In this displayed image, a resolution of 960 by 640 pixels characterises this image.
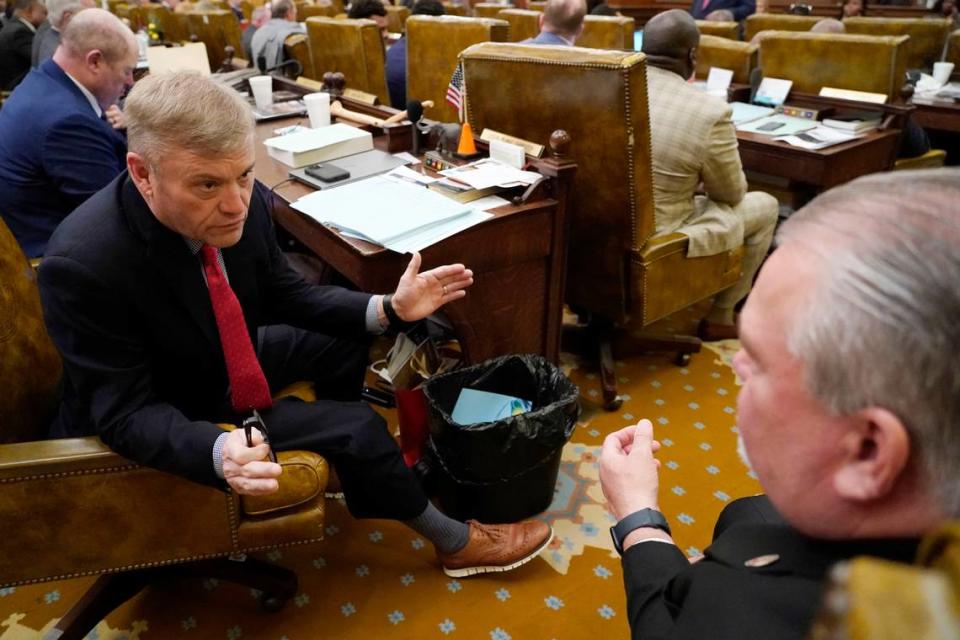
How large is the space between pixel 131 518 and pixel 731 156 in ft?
6.22

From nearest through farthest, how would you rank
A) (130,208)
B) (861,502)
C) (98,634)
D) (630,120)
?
1. (861,502)
2. (130,208)
3. (98,634)
4. (630,120)

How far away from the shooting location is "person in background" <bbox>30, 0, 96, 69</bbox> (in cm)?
335

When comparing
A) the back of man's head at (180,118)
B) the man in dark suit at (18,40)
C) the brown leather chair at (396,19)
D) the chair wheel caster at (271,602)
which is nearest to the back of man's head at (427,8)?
the man in dark suit at (18,40)

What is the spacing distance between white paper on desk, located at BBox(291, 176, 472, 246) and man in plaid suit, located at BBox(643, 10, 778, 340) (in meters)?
0.75

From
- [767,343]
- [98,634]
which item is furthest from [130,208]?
[767,343]

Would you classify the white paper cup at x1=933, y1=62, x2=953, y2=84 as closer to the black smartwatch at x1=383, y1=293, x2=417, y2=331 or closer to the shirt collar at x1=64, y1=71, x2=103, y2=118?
the black smartwatch at x1=383, y1=293, x2=417, y2=331

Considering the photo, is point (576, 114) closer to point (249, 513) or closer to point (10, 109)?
point (249, 513)

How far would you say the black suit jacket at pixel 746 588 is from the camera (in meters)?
0.62

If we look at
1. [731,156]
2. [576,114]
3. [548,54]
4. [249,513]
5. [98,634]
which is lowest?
[98,634]

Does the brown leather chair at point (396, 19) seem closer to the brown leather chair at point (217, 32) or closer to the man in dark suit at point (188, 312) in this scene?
the brown leather chair at point (217, 32)

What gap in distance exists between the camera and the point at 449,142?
81.2 inches

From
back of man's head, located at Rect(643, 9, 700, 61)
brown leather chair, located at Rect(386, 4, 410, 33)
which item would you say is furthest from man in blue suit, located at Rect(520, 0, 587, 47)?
brown leather chair, located at Rect(386, 4, 410, 33)

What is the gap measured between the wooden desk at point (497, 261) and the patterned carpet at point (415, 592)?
1.56 feet

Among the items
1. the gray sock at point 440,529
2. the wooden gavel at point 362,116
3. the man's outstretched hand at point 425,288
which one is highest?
the wooden gavel at point 362,116
